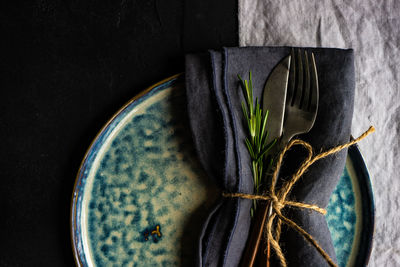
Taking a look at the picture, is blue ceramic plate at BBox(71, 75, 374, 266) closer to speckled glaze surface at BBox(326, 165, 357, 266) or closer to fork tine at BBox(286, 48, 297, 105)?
speckled glaze surface at BBox(326, 165, 357, 266)

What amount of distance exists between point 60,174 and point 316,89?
1.21 ft

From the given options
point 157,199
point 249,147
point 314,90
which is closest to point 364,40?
point 314,90

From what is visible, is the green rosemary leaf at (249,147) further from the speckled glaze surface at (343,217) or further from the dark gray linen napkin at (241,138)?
the speckled glaze surface at (343,217)

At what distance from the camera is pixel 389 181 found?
48cm

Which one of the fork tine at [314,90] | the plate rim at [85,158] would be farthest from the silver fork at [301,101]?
the plate rim at [85,158]

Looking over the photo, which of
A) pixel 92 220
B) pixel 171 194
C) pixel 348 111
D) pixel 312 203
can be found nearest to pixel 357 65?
pixel 348 111

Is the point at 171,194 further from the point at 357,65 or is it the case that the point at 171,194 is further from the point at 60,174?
the point at 357,65

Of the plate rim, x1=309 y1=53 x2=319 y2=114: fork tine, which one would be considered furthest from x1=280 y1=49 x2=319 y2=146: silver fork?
the plate rim

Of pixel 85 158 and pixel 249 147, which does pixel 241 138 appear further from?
pixel 85 158

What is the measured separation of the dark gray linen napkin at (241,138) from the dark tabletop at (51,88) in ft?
0.29

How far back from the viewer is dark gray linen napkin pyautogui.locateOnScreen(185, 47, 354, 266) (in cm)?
40

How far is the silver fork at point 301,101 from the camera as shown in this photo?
411 mm

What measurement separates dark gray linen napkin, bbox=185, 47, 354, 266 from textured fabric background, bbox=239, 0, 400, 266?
69 millimetres

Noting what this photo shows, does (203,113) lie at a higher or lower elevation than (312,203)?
higher
